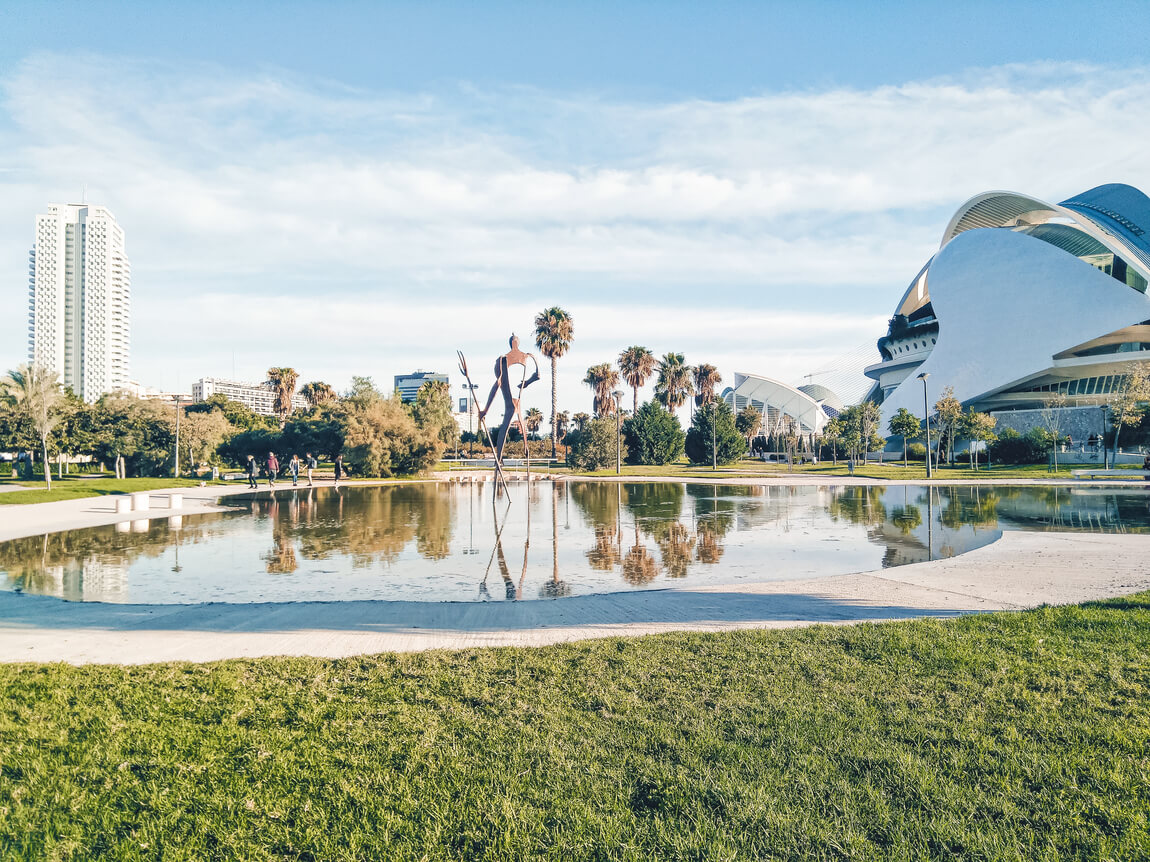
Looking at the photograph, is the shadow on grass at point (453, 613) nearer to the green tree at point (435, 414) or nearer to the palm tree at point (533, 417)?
the green tree at point (435, 414)

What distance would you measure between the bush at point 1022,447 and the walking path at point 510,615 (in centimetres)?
4443

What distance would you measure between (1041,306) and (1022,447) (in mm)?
20813

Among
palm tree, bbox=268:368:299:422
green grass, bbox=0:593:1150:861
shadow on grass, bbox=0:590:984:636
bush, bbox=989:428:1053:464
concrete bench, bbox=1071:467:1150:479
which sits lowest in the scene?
shadow on grass, bbox=0:590:984:636

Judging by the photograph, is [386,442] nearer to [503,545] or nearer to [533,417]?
[503,545]

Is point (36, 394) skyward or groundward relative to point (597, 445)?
skyward

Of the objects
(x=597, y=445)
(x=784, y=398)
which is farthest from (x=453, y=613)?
(x=784, y=398)

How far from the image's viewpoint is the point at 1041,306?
62.5 metres

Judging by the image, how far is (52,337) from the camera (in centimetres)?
17150

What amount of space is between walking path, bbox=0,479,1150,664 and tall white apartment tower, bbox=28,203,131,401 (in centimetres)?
19907

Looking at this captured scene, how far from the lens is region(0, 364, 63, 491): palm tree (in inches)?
1356

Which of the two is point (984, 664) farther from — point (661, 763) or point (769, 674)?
point (661, 763)

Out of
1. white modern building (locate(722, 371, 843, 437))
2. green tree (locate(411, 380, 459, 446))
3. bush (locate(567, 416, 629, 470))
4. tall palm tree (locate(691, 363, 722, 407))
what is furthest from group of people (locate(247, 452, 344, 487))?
white modern building (locate(722, 371, 843, 437))

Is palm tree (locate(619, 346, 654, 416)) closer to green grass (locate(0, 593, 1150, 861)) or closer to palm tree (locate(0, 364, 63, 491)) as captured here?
palm tree (locate(0, 364, 63, 491))

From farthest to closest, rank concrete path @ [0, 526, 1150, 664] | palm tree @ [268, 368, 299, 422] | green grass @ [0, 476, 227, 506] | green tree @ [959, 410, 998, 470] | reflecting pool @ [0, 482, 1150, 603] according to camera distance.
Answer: palm tree @ [268, 368, 299, 422]
green tree @ [959, 410, 998, 470]
green grass @ [0, 476, 227, 506]
reflecting pool @ [0, 482, 1150, 603]
concrete path @ [0, 526, 1150, 664]
